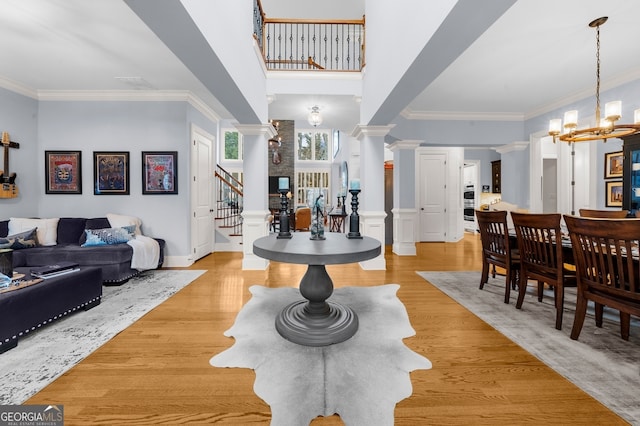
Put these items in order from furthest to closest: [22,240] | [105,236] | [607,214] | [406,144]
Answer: [406,144]
[105,236]
[22,240]
[607,214]

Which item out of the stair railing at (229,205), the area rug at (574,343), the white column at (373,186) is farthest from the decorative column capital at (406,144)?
the stair railing at (229,205)

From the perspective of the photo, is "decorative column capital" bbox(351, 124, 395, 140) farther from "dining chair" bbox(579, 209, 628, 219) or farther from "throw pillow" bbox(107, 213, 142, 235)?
"throw pillow" bbox(107, 213, 142, 235)

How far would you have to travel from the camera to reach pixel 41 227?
13.4 feet

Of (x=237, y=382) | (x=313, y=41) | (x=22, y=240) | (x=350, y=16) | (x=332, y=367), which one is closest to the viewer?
(x=237, y=382)

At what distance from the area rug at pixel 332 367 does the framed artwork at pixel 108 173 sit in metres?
3.50

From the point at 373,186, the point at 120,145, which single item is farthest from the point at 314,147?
the point at 120,145

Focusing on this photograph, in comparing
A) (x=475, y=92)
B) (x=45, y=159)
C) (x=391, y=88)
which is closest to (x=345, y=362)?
(x=391, y=88)

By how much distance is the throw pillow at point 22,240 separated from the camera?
11.9 feet

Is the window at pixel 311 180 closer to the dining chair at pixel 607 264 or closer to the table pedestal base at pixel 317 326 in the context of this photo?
the table pedestal base at pixel 317 326

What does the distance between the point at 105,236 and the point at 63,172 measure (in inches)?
67.0

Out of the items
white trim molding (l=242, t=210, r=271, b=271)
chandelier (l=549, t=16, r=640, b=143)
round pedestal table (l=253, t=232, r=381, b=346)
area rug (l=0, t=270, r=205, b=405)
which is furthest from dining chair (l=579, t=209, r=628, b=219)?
area rug (l=0, t=270, r=205, b=405)

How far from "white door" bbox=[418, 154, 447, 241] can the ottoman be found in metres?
6.55

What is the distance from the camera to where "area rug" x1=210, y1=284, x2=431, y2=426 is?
4.93ft

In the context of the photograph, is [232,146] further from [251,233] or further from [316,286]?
[316,286]
